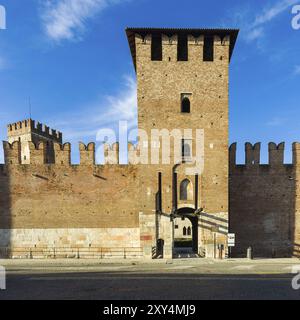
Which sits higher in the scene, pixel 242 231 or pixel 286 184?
pixel 286 184

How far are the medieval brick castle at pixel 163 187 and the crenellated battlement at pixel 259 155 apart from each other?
0.07 meters

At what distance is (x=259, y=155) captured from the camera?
19125 mm

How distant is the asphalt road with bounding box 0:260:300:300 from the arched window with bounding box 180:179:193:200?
3.82m

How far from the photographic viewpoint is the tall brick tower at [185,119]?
57.2 feet

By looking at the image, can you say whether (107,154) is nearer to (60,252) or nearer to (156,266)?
(60,252)

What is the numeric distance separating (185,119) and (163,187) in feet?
14.6

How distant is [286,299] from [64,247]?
1370cm

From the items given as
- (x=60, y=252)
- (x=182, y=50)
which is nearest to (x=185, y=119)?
(x=182, y=50)

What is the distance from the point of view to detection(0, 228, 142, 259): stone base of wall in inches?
725

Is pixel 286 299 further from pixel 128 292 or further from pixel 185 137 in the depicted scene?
pixel 185 137

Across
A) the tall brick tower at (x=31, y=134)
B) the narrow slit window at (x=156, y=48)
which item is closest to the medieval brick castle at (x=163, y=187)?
the narrow slit window at (x=156, y=48)
